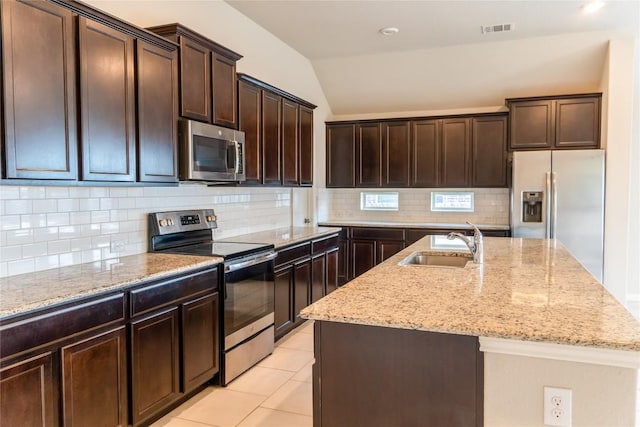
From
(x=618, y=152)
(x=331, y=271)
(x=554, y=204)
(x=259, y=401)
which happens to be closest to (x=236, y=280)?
(x=259, y=401)

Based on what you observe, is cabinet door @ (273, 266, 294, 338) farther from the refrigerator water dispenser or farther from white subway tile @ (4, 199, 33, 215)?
the refrigerator water dispenser

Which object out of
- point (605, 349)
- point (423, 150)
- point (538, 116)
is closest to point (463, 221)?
point (423, 150)

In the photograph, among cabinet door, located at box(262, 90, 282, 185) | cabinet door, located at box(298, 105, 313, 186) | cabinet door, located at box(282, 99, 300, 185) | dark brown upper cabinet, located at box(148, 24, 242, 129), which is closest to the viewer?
dark brown upper cabinet, located at box(148, 24, 242, 129)

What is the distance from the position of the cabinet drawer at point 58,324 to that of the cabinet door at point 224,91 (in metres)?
1.64

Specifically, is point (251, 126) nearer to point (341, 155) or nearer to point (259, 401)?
point (259, 401)

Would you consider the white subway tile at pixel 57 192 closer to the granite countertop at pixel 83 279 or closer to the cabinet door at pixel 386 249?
the granite countertop at pixel 83 279

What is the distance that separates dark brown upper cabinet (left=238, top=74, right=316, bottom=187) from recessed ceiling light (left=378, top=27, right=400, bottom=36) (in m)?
1.09

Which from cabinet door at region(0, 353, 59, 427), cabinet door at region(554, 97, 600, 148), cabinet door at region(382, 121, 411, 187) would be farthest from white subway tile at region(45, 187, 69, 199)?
cabinet door at region(554, 97, 600, 148)

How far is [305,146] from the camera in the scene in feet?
16.1

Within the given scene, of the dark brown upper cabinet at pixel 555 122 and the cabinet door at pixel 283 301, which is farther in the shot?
the dark brown upper cabinet at pixel 555 122

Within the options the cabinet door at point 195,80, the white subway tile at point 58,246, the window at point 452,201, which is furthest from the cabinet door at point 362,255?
the white subway tile at point 58,246

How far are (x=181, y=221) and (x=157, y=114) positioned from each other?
92cm

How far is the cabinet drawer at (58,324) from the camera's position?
170cm

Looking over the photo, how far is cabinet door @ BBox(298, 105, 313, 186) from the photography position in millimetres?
4785
